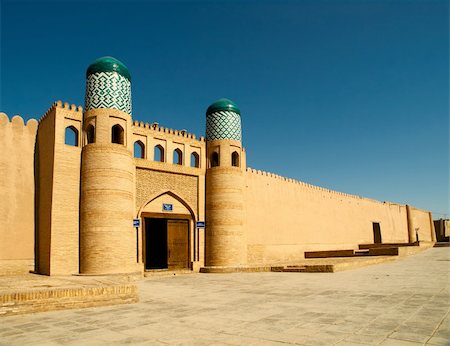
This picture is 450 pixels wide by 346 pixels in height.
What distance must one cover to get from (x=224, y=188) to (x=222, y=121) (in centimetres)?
289

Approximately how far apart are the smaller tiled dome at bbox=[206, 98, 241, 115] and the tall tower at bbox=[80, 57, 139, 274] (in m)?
4.29

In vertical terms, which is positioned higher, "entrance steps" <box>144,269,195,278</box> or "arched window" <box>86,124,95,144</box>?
"arched window" <box>86,124,95,144</box>

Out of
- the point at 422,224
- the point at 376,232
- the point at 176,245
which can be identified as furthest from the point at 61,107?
the point at 422,224

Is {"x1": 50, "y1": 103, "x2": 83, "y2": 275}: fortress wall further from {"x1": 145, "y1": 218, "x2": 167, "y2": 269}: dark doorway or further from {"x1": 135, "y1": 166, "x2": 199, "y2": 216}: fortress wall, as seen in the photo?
{"x1": 145, "y1": 218, "x2": 167, "y2": 269}: dark doorway

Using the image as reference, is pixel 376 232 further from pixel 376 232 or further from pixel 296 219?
pixel 296 219

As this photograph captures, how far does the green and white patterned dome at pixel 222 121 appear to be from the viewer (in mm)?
16844

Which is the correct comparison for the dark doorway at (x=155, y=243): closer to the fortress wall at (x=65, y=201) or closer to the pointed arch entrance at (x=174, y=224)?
the pointed arch entrance at (x=174, y=224)

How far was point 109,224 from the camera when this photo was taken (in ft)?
40.2

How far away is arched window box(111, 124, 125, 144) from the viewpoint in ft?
44.3

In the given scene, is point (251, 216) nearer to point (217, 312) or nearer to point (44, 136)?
point (44, 136)

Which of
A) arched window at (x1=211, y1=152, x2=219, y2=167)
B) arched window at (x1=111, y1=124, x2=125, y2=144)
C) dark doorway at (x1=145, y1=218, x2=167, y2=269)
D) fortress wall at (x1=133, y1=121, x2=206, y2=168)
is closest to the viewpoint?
arched window at (x1=111, y1=124, x2=125, y2=144)

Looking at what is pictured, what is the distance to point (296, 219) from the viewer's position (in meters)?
21.5

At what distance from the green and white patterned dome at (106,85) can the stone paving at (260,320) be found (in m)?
7.47

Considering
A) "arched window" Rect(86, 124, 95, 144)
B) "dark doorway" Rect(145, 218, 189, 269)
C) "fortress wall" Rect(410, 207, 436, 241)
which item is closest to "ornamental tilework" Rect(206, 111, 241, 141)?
"dark doorway" Rect(145, 218, 189, 269)
